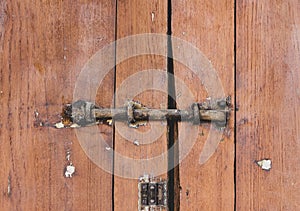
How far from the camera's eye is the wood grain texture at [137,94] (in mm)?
1064

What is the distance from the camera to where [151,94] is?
1071mm

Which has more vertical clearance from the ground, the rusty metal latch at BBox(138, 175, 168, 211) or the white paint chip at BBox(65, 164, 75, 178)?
the white paint chip at BBox(65, 164, 75, 178)

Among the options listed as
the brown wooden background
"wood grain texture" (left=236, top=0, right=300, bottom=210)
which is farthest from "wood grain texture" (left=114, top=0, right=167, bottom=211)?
"wood grain texture" (left=236, top=0, right=300, bottom=210)

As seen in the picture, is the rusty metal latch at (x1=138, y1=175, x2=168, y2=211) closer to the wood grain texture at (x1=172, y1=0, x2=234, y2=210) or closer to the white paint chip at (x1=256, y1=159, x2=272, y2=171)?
the wood grain texture at (x1=172, y1=0, x2=234, y2=210)

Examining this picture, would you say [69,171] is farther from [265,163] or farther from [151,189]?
[265,163]

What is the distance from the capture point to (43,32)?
3.54 feet

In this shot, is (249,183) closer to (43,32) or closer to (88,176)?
(88,176)

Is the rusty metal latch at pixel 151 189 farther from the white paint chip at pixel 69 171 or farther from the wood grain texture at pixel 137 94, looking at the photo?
the white paint chip at pixel 69 171

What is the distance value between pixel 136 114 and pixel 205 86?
145 millimetres

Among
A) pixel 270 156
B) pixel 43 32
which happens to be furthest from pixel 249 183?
pixel 43 32

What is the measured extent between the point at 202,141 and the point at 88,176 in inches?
9.0

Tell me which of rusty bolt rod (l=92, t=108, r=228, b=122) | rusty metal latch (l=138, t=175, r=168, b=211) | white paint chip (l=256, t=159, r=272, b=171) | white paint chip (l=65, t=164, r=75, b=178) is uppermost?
rusty bolt rod (l=92, t=108, r=228, b=122)

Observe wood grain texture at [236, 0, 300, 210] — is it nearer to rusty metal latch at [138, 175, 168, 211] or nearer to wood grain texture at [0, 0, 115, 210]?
rusty metal latch at [138, 175, 168, 211]

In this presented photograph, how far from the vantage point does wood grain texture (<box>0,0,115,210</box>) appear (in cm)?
107
